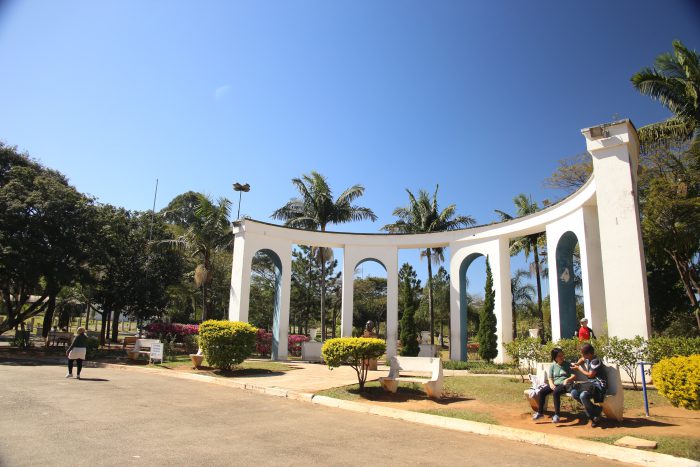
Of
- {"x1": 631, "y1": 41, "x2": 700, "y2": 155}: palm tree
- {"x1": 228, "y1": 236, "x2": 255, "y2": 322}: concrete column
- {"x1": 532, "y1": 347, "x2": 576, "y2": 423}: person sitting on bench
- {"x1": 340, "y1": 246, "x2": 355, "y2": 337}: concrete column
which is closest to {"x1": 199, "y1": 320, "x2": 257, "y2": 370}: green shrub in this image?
{"x1": 228, "y1": 236, "x2": 255, "y2": 322}: concrete column


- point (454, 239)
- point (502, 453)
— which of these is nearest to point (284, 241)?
point (454, 239)

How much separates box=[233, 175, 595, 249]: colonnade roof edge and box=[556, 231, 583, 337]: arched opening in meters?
0.96

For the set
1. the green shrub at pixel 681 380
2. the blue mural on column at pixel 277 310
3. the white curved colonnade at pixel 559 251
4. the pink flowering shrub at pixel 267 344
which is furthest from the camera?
the pink flowering shrub at pixel 267 344

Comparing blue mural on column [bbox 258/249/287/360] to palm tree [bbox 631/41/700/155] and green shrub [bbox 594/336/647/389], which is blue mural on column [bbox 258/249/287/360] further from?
palm tree [bbox 631/41/700/155]

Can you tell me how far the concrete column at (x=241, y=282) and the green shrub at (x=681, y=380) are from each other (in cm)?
1473

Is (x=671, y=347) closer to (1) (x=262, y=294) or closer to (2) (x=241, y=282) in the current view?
(2) (x=241, y=282)

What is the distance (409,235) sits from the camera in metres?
20.8

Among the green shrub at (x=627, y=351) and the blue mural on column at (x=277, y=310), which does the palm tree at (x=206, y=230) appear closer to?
the blue mural on column at (x=277, y=310)

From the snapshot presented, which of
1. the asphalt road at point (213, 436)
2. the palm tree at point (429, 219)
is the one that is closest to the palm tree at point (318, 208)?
the palm tree at point (429, 219)

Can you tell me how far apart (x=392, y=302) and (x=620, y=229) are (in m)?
10.8

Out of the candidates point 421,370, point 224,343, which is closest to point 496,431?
point 421,370

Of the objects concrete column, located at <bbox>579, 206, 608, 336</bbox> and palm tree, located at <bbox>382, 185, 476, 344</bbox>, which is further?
palm tree, located at <bbox>382, 185, 476, 344</bbox>

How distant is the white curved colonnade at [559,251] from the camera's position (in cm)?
1088

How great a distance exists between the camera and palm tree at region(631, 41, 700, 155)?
1348 cm
